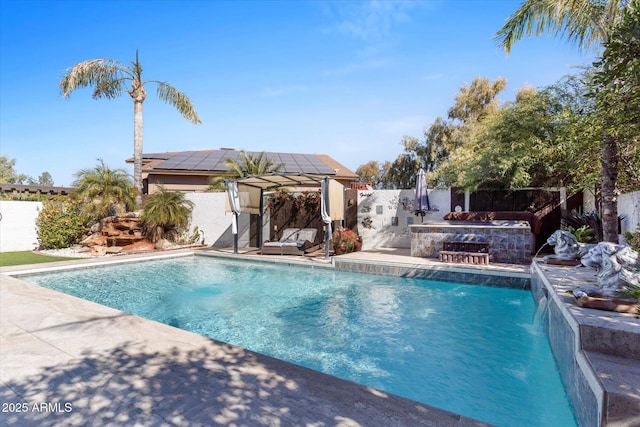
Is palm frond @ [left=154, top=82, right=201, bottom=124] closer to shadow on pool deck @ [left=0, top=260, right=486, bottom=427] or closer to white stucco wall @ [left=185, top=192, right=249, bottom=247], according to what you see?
white stucco wall @ [left=185, top=192, right=249, bottom=247]

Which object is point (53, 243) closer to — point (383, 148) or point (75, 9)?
point (75, 9)

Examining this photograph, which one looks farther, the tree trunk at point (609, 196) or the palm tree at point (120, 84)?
the palm tree at point (120, 84)

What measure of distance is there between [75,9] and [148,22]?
2.20 meters

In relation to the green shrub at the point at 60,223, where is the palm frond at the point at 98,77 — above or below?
above

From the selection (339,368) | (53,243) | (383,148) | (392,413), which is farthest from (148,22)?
(383,148)

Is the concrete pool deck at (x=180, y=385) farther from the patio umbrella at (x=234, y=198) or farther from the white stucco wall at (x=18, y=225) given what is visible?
the white stucco wall at (x=18, y=225)

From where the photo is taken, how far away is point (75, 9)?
1109 cm

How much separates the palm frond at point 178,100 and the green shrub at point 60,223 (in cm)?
654

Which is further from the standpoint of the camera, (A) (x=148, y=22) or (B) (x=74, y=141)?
(B) (x=74, y=141)

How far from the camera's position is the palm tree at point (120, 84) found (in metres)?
14.9

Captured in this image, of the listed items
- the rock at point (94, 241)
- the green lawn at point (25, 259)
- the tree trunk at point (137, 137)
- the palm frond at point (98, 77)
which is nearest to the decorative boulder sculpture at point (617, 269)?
the green lawn at point (25, 259)

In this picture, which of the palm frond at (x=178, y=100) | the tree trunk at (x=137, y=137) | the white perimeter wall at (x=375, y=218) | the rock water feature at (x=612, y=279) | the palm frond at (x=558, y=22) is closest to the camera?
the rock water feature at (x=612, y=279)

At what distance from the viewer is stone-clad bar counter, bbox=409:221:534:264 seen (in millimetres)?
9195

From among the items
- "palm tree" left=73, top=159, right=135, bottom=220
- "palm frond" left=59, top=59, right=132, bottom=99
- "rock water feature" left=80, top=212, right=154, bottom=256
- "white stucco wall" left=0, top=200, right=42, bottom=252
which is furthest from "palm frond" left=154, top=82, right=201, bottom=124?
"white stucco wall" left=0, top=200, right=42, bottom=252
